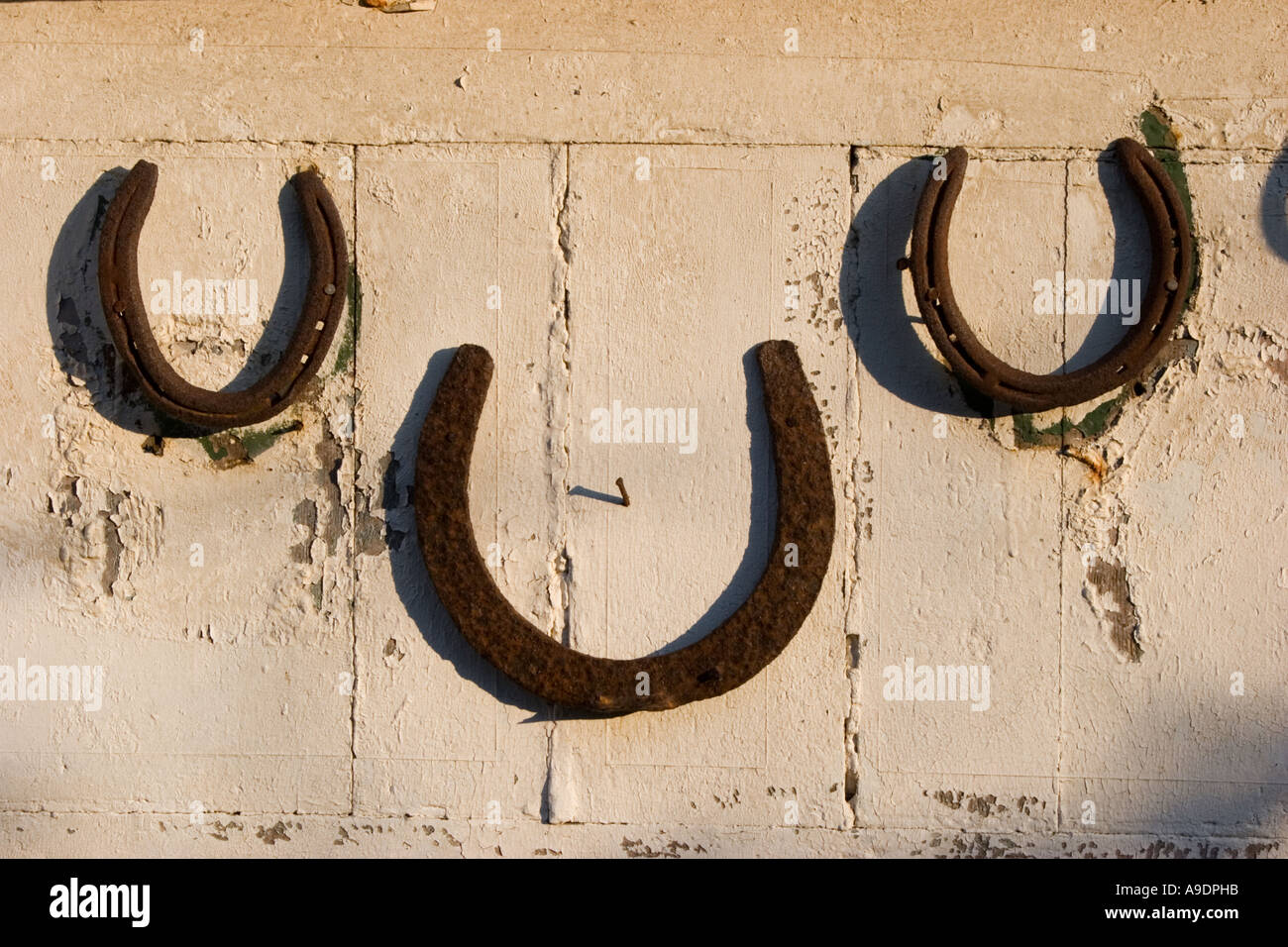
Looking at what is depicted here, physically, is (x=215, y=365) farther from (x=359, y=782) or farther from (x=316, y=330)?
(x=359, y=782)

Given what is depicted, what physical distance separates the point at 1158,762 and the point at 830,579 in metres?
0.93

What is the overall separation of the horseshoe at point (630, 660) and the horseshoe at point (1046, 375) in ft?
1.20

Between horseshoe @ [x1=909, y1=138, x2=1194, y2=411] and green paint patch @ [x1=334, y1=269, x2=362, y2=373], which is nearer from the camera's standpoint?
horseshoe @ [x1=909, y1=138, x2=1194, y2=411]

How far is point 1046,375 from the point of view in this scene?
2.12m

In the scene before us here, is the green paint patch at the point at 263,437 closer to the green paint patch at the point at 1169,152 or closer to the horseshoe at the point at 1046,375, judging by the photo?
the horseshoe at the point at 1046,375

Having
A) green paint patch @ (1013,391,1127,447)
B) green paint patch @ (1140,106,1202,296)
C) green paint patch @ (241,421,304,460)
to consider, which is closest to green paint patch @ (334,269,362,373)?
green paint patch @ (241,421,304,460)

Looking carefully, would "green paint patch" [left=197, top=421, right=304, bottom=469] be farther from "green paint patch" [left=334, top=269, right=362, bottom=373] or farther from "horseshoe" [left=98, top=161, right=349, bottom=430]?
"green paint patch" [left=334, top=269, right=362, bottom=373]

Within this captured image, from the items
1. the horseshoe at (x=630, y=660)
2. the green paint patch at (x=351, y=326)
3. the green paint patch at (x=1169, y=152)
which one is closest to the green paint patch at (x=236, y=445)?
the green paint patch at (x=351, y=326)

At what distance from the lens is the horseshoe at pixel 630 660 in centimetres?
212

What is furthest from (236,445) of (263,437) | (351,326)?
(351,326)

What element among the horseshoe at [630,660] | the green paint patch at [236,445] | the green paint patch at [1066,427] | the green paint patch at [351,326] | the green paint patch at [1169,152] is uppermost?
the green paint patch at [1169,152]

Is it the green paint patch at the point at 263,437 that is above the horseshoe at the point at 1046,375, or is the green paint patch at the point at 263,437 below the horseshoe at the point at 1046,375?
below

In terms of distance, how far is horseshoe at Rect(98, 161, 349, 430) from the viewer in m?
2.08

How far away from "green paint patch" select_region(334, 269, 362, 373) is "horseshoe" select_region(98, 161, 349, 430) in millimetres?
45
